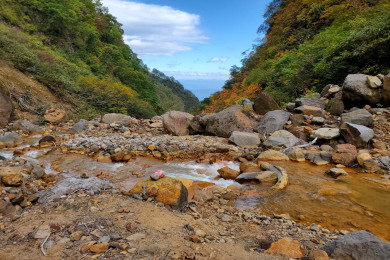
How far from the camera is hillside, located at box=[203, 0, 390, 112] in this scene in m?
9.90

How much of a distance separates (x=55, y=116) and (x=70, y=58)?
11.4 meters

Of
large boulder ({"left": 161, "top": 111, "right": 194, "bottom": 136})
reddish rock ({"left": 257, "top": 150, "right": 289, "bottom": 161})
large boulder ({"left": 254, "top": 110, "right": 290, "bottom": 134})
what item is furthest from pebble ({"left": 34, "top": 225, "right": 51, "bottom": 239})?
large boulder ({"left": 254, "top": 110, "right": 290, "bottom": 134})

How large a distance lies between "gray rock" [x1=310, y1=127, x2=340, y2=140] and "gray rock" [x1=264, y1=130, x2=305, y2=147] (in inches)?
19.7

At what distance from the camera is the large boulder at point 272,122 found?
358 inches

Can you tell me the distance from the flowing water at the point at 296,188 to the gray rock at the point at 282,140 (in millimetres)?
1207

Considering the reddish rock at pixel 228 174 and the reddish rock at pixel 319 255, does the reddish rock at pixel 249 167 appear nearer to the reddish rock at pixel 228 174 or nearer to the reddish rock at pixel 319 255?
the reddish rock at pixel 228 174

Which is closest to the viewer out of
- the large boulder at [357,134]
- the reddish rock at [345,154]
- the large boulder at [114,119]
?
the reddish rock at [345,154]

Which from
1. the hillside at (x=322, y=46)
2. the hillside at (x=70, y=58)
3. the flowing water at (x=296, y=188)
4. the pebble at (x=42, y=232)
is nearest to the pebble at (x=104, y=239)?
the pebble at (x=42, y=232)

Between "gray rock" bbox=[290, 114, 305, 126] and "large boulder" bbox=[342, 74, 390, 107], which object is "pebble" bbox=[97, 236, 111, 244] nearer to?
"gray rock" bbox=[290, 114, 305, 126]

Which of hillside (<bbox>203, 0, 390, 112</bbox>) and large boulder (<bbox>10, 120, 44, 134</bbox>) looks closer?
large boulder (<bbox>10, 120, 44, 134</bbox>)

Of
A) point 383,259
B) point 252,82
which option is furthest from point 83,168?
point 252,82

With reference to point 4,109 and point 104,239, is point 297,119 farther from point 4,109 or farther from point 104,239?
point 4,109

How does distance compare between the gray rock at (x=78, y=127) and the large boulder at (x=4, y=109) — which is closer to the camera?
the large boulder at (x=4, y=109)

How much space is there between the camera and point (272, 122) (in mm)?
9211
